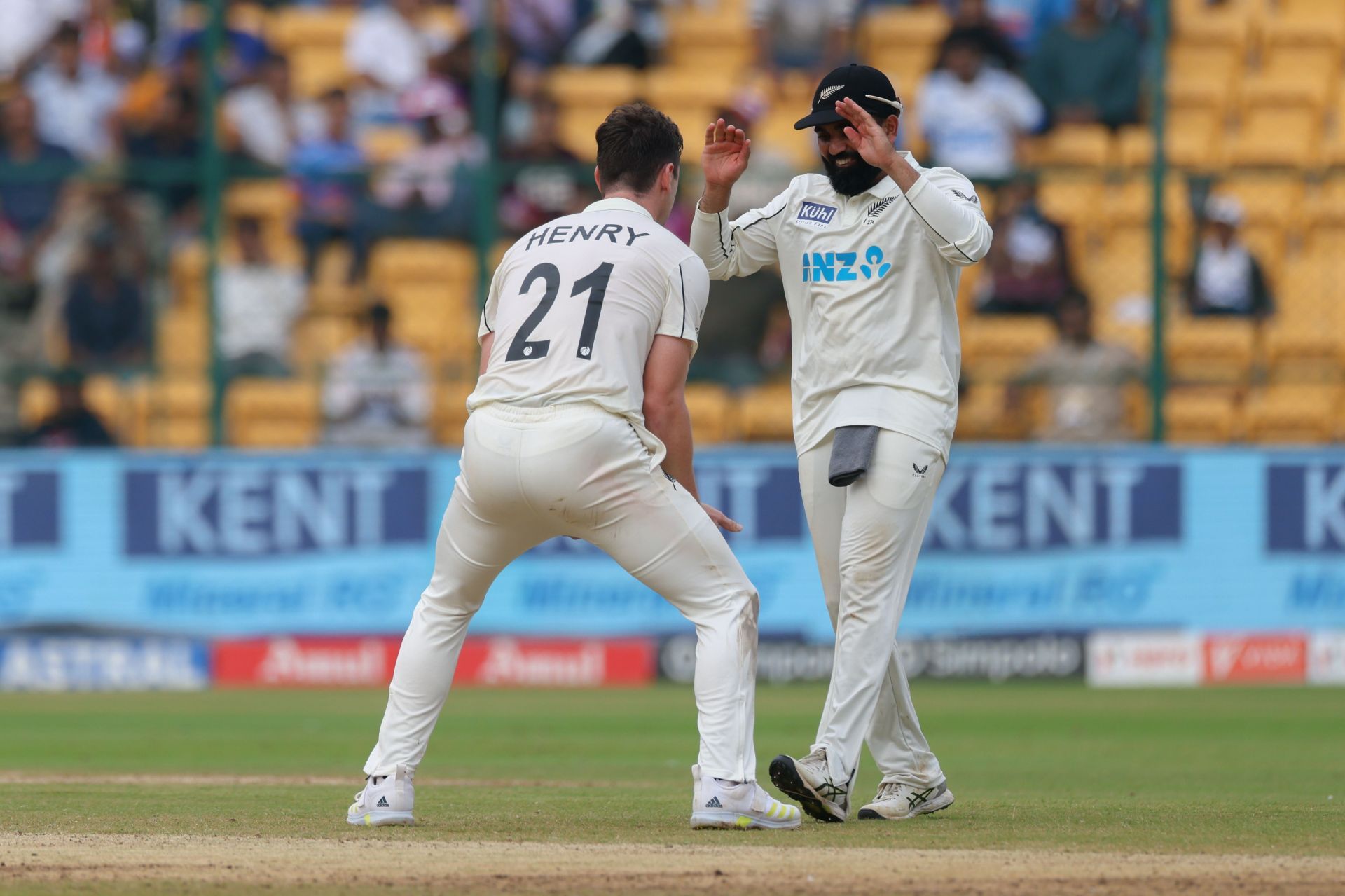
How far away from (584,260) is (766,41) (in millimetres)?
11167

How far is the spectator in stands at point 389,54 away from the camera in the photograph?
1683cm

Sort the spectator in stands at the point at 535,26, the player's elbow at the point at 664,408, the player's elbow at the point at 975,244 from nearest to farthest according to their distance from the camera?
the player's elbow at the point at 664,408 < the player's elbow at the point at 975,244 < the spectator in stands at the point at 535,26

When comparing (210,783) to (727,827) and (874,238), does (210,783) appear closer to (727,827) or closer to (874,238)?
(727,827)

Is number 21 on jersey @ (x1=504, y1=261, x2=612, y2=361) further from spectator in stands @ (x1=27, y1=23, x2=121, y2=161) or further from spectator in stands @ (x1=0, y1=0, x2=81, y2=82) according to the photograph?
spectator in stands @ (x1=0, y1=0, x2=81, y2=82)

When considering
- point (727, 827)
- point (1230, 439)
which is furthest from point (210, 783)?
point (1230, 439)

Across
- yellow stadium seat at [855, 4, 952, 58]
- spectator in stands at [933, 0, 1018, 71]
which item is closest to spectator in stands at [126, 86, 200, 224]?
yellow stadium seat at [855, 4, 952, 58]

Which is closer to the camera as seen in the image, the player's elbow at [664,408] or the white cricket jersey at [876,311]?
the player's elbow at [664,408]

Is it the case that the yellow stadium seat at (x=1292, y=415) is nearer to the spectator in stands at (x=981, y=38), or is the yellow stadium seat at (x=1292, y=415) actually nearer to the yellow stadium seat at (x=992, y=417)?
the yellow stadium seat at (x=992, y=417)

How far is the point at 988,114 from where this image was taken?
15508 mm

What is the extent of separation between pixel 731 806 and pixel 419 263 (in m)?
10.2

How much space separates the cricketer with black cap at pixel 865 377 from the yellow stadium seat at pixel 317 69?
36.7ft

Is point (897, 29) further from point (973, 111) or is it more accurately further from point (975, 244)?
point (975, 244)

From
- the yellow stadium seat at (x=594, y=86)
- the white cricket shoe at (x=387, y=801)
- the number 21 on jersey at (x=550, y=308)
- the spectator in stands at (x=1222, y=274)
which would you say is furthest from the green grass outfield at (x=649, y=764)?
the yellow stadium seat at (x=594, y=86)

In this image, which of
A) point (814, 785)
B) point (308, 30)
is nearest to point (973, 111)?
point (308, 30)
